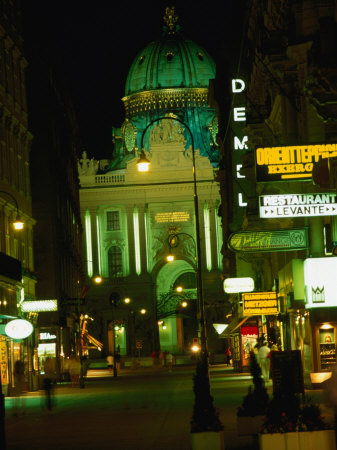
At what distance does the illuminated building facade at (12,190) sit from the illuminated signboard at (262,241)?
11341mm

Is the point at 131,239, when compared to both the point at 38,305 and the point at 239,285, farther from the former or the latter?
the point at 38,305

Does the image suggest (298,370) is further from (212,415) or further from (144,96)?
(144,96)

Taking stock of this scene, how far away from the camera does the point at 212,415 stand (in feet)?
52.7

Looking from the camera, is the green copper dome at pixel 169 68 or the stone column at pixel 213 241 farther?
the green copper dome at pixel 169 68

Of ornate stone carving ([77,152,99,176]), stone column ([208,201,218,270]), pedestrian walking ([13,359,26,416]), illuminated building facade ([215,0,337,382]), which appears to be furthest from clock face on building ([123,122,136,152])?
pedestrian walking ([13,359,26,416])

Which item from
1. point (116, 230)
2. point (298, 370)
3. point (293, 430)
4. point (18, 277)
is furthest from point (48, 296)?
point (116, 230)

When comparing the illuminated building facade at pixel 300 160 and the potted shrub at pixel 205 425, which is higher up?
the illuminated building facade at pixel 300 160

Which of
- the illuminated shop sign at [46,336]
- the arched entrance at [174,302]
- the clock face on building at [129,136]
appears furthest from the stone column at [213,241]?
the illuminated shop sign at [46,336]

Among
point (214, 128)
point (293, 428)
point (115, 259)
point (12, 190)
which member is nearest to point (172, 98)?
point (214, 128)

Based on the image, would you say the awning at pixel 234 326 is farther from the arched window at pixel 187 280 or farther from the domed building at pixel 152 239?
the arched window at pixel 187 280

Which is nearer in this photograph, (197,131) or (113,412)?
(113,412)

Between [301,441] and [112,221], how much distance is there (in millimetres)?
112111

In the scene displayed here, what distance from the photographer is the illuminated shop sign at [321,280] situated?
30812 millimetres

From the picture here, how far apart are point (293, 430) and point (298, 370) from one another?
8.64 m
